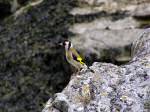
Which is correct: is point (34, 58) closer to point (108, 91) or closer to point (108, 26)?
point (108, 26)

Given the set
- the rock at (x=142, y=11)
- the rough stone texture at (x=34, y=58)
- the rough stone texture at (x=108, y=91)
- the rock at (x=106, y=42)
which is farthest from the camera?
the rock at (x=142, y=11)

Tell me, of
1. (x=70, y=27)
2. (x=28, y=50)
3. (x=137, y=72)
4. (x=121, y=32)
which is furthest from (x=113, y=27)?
(x=137, y=72)

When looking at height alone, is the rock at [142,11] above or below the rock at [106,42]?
above

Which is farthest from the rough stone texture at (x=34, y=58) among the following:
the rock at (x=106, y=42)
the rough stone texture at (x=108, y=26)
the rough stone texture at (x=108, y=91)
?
the rough stone texture at (x=108, y=91)

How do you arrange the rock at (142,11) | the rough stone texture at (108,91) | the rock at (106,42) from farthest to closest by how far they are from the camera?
the rock at (142,11)
the rock at (106,42)
the rough stone texture at (108,91)

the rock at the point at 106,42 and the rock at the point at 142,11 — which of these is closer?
the rock at the point at 106,42

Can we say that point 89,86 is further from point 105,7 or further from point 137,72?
point 105,7

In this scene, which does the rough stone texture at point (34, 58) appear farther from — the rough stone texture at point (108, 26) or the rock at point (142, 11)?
the rock at point (142, 11)

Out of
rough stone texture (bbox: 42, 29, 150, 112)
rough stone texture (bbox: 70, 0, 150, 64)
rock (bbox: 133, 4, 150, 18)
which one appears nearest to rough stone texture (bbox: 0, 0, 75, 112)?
rough stone texture (bbox: 70, 0, 150, 64)

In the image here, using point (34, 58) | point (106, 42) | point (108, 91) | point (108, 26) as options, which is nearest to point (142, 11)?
point (108, 26)
